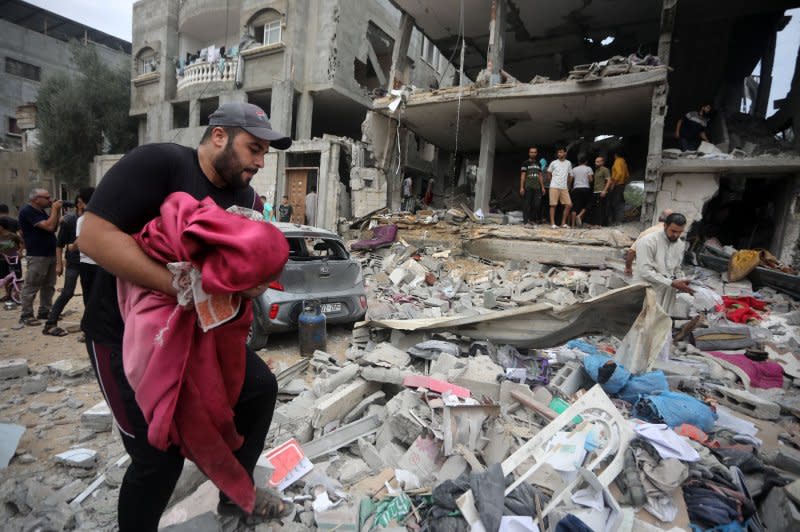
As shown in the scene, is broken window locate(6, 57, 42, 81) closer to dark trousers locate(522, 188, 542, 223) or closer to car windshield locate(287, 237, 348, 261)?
car windshield locate(287, 237, 348, 261)

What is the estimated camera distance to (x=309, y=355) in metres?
4.73

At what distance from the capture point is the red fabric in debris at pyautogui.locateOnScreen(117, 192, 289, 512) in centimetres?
113

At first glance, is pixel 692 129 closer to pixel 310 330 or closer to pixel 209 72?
pixel 310 330

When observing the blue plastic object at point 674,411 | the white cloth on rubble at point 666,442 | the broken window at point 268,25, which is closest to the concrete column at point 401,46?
the broken window at point 268,25

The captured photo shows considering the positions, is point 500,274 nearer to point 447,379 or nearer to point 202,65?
point 447,379

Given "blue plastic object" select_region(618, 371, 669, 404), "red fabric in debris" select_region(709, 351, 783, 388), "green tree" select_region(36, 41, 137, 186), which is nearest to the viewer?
"blue plastic object" select_region(618, 371, 669, 404)

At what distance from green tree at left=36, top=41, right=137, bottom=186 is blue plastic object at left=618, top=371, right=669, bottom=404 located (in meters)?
28.5

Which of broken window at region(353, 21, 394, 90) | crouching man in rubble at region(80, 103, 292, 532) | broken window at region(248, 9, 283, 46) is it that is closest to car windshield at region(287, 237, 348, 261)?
crouching man in rubble at region(80, 103, 292, 532)

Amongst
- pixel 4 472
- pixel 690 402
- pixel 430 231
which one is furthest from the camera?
pixel 430 231

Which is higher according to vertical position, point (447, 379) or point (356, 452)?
point (447, 379)

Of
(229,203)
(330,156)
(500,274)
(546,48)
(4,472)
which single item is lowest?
(4,472)

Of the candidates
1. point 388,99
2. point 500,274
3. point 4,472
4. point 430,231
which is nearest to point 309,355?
point 4,472

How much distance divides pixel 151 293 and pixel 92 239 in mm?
236

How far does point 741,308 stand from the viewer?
6637 mm
